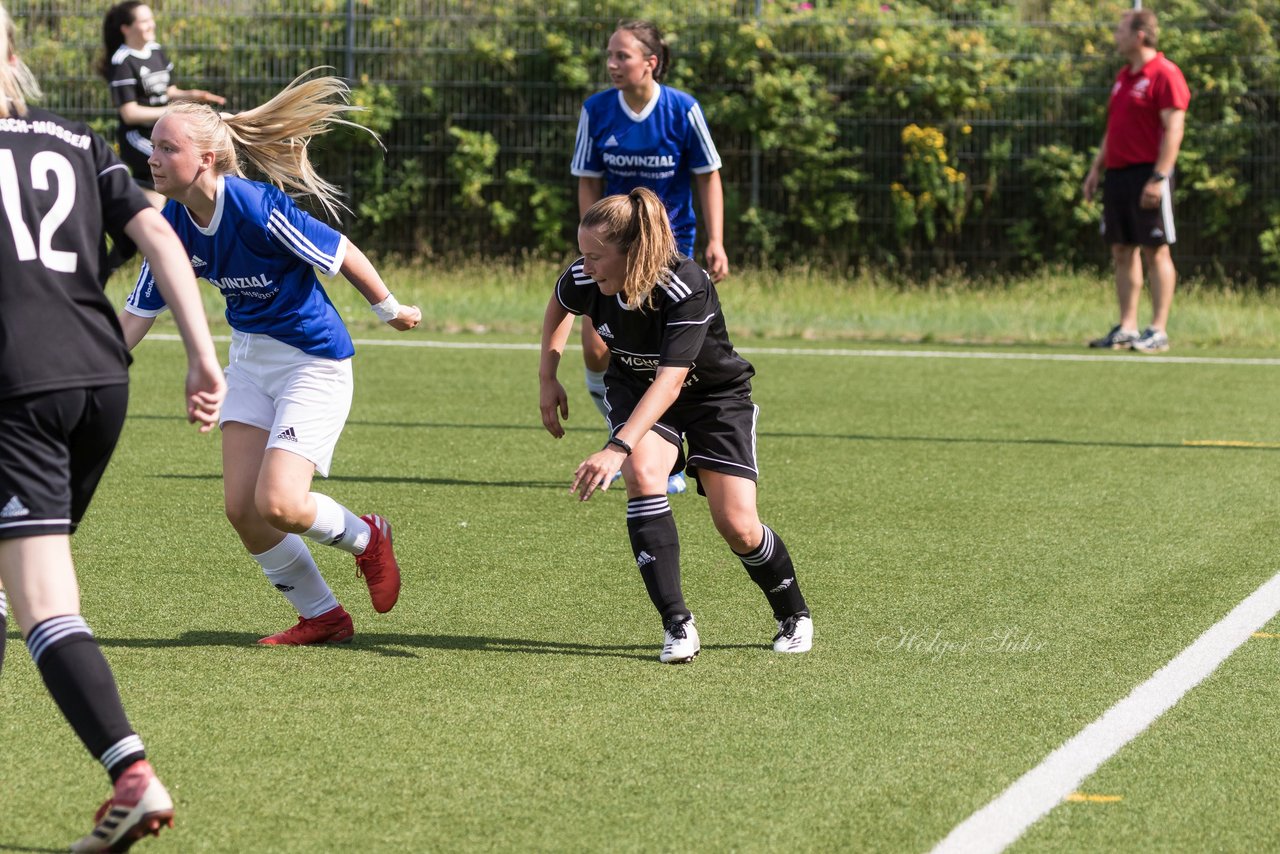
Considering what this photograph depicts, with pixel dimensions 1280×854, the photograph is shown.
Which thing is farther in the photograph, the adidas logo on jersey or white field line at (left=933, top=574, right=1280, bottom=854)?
white field line at (left=933, top=574, right=1280, bottom=854)

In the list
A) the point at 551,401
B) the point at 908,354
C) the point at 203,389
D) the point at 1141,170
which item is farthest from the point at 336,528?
the point at 1141,170

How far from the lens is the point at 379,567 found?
17.6 ft

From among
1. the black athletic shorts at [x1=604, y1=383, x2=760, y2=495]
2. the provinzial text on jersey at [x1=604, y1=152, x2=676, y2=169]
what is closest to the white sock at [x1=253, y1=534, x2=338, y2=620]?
the black athletic shorts at [x1=604, y1=383, x2=760, y2=495]

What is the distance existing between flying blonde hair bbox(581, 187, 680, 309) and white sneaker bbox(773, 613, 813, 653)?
3.35 ft

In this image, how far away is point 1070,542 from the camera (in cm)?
672

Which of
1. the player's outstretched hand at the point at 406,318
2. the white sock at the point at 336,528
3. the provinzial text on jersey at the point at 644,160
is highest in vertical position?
the provinzial text on jersey at the point at 644,160

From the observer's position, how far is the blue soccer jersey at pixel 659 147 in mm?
8266

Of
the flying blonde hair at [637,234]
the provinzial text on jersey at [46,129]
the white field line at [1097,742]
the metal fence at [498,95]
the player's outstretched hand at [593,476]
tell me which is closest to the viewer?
the provinzial text on jersey at [46,129]

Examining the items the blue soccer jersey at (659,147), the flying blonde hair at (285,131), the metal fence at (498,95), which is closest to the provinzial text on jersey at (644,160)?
the blue soccer jersey at (659,147)

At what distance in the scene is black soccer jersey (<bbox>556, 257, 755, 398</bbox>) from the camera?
4.95 meters

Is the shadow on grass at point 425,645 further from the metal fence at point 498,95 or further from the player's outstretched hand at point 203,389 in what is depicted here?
the metal fence at point 498,95

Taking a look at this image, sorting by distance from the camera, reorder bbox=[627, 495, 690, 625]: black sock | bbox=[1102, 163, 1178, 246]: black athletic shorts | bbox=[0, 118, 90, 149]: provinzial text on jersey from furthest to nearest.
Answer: bbox=[1102, 163, 1178, 246]: black athletic shorts → bbox=[627, 495, 690, 625]: black sock → bbox=[0, 118, 90, 149]: provinzial text on jersey

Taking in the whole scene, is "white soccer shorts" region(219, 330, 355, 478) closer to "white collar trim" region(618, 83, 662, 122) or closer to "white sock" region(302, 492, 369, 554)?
"white sock" region(302, 492, 369, 554)

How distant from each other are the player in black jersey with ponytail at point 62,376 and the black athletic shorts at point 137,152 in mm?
9681
